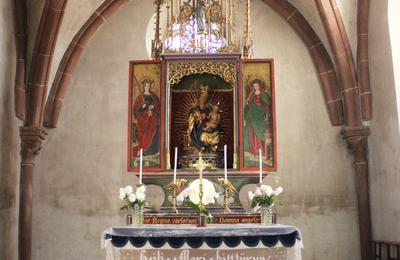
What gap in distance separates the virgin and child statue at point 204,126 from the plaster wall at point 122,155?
3138 millimetres

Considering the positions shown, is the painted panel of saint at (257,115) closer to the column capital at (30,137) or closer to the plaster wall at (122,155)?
the plaster wall at (122,155)

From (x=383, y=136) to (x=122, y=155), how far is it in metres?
5.95

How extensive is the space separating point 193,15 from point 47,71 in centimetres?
443

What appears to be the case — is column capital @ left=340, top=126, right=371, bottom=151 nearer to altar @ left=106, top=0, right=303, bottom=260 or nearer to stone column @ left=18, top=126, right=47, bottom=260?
altar @ left=106, top=0, right=303, bottom=260

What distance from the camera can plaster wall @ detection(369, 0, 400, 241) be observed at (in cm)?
1111

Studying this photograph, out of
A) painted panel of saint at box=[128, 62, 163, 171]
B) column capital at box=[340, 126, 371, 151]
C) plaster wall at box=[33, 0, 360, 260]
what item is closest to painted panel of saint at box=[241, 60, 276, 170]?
painted panel of saint at box=[128, 62, 163, 171]

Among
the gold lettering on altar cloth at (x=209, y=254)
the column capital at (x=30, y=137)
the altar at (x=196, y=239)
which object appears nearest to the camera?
the altar at (x=196, y=239)

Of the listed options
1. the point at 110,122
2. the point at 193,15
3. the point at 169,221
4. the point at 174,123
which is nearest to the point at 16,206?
the point at 110,122

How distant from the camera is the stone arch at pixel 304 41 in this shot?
13.2 meters

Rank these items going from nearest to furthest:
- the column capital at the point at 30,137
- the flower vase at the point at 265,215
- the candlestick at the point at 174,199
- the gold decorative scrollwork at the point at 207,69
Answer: the flower vase at the point at 265,215 → the candlestick at the point at 174,199 → the gold decorative scrollwork at the point at 207,69 → the column capital at the point at 30,137

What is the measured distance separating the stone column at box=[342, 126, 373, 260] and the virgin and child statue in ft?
11.7

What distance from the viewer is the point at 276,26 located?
13.8 meters

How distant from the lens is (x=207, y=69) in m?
9.90

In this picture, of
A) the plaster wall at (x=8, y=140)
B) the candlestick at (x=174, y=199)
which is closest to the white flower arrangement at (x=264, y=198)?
the candlestick at (x=174, y=199)
